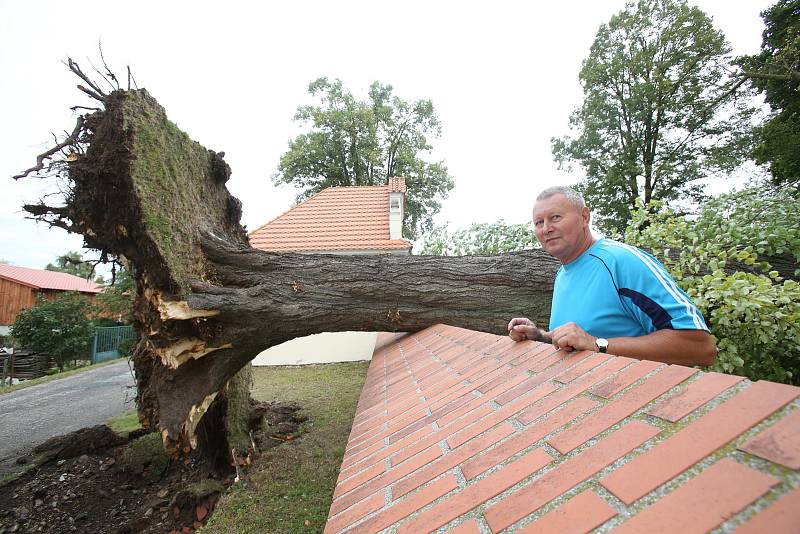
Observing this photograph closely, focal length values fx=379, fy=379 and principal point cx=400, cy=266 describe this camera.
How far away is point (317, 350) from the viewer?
11922 millimetres

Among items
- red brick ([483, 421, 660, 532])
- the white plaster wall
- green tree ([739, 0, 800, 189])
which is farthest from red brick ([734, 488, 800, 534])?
green tree ([739, 0, 800, 189])

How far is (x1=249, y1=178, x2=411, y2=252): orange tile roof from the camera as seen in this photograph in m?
11.8

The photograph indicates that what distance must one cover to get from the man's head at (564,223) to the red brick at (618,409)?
3.86ft

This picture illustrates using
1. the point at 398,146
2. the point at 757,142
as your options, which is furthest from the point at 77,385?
the point at 757,142

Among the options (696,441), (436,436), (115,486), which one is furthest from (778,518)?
(115,486)

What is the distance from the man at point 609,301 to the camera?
171 cm

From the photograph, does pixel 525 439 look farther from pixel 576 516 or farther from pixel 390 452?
pixel 390 452

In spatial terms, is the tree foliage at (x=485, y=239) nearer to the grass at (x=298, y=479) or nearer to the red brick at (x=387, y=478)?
the grass at (x=298, y=479)

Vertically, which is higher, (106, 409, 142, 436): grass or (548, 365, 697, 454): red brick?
(548, 365, 697, 454): red brick

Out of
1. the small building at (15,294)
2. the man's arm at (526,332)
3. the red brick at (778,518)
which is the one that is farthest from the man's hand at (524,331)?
the small building at (15,294)

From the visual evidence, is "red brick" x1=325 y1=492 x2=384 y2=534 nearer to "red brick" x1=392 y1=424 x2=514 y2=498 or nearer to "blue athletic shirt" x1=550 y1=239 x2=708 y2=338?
"red brick" x1=392 y1=424 x2=514 y2=498

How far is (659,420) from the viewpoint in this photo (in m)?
0.89

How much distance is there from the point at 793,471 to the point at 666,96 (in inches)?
→ 878

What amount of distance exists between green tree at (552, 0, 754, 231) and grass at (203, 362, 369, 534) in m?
14.9
